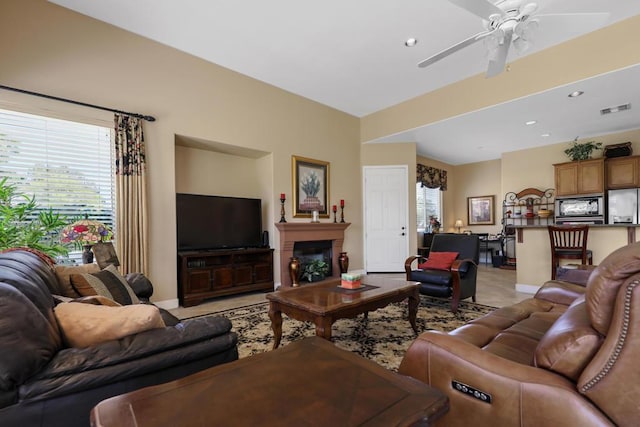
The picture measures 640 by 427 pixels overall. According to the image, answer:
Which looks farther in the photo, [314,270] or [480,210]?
[480,210]

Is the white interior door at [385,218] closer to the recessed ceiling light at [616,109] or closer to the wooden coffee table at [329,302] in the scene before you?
the recessed ceiling light at [616,109]

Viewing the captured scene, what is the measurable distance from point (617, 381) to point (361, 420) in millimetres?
783

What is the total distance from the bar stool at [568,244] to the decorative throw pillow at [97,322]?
190 inches

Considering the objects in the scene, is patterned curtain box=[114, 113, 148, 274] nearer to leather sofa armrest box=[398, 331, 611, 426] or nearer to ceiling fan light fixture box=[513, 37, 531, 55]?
leather sofa armrest box=[398, 331, 611, 426]

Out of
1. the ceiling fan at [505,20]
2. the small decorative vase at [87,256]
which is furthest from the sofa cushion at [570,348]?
the small decorative vase at [87,256]

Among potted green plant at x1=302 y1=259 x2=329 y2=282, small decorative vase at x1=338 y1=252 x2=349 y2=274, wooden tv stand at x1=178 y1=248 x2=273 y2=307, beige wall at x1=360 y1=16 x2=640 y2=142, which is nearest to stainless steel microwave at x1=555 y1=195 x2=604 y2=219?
beige wall at x1=360 y1=16 x2=640 y2=142

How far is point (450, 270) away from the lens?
3600mm

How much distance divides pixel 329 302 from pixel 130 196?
278 centimetres

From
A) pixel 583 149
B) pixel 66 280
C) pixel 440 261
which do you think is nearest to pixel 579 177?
pixel 583 149

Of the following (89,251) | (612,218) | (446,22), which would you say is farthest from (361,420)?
(612,218)

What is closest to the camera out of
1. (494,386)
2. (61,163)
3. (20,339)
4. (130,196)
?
(20,339)

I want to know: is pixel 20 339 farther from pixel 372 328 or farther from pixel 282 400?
pixel 372 328

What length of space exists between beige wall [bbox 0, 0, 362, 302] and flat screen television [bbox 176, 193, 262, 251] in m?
0.21

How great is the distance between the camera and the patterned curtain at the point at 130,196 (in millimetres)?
3457
